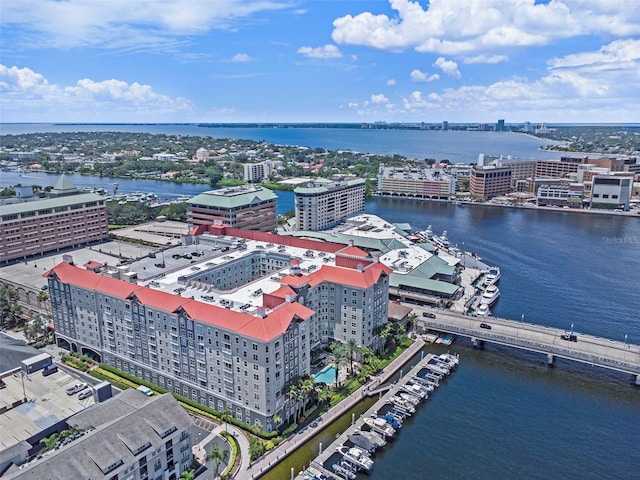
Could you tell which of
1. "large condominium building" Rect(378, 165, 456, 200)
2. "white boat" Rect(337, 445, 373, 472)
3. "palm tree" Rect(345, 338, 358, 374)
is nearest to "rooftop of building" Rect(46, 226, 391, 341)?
"palm tree" Rect(345, 338, 358, 374)

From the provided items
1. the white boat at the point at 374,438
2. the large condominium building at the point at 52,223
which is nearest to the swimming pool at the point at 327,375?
the white boat at the point at 374,438

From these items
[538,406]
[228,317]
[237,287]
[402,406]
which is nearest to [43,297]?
[237,287]

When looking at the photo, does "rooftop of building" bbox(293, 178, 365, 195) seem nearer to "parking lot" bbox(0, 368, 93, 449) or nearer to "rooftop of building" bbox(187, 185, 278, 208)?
"rooftop of building" bbox(187, 185, 278, 208)

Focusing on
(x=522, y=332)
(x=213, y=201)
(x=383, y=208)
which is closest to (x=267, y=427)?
(x=522, y=332)

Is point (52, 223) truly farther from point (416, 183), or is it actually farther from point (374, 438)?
point (416, 183)

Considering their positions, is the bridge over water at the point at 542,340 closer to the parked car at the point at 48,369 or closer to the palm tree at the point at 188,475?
the palm tree at the point at 188,475
